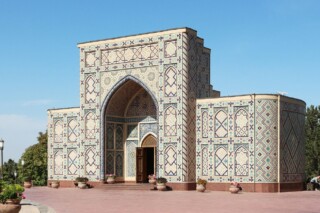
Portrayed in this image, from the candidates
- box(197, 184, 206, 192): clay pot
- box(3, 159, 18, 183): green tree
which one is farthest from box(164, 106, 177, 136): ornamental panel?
box(3, 159, 18, 183): green tree

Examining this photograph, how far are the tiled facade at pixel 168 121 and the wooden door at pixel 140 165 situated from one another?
1.49 feet

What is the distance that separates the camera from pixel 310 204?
21094 millimetres

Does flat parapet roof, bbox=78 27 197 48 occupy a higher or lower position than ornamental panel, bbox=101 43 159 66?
higher

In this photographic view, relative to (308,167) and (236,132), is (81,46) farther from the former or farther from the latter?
(308,167)

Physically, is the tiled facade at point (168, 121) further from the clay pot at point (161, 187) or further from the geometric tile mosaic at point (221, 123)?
the clay pot at point (161, 187)

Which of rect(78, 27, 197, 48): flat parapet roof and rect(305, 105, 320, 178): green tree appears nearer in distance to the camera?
rect(78, 27, 197, 48): flat parapet roof

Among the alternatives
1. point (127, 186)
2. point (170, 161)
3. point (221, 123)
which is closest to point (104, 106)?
point (127, 186)

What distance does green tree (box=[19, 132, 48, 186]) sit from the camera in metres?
45.8

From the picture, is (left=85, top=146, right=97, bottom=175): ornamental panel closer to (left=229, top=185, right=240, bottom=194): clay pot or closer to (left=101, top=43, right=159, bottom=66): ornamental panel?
(left=101, top=43, right=159, bottom=66): ornamental panel

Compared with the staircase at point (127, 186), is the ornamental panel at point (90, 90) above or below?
above

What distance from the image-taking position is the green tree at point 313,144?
4688cm

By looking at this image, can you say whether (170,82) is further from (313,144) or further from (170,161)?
(313,144)

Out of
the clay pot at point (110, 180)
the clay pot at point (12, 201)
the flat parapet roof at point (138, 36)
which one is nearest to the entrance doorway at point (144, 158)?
the clay pot at point (110, 180)

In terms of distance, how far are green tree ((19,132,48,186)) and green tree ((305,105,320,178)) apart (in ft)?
70.6
